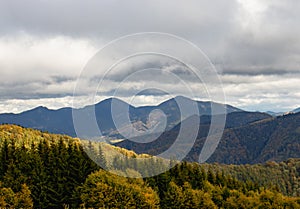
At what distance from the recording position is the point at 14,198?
265 ft

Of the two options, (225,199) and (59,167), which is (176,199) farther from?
(59,167)

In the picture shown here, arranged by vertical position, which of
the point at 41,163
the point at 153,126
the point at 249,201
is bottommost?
the point at 249,201

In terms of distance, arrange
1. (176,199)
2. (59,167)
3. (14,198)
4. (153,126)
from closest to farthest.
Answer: (153,126) → (14,198) → (59,167) → (176,199)

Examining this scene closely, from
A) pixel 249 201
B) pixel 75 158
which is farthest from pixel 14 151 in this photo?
pixel 249 201

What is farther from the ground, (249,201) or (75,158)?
(75,158)

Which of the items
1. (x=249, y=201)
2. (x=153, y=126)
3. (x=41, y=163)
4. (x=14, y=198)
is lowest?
(x=249, y=201)

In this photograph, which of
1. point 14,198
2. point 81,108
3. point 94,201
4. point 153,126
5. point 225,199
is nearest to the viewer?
point 81,108

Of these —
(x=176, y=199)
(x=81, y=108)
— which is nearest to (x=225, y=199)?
(x=176, y=199)

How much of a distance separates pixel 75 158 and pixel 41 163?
8647mm

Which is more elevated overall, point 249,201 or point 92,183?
point 92,183

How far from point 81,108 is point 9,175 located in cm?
4145

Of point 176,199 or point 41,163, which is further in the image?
point 176,199

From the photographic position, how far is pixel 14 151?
94.0 meters

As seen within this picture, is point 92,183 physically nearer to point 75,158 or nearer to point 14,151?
point 75,158
